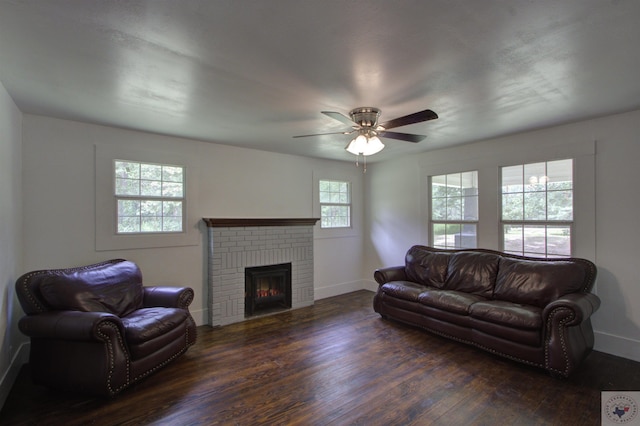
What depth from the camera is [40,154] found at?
3246 millimetres

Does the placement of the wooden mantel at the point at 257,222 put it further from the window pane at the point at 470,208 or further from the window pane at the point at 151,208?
the window pane at the point at 470,208

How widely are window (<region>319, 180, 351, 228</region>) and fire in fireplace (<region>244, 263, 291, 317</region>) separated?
1214 mm

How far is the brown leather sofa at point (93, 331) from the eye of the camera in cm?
241

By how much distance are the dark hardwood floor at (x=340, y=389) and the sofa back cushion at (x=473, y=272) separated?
31.3 inches

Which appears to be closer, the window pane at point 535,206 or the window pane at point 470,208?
the window pane at point 535,206

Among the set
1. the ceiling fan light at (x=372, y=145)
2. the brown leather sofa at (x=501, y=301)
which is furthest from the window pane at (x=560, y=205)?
the ceiling fan light at (x=372, y=145)

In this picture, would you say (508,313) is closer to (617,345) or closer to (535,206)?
(617,345)

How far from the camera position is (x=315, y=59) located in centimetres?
203

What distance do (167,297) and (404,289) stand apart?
2.89 m

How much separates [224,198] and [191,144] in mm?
869

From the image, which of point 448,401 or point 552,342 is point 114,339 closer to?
point 448,401

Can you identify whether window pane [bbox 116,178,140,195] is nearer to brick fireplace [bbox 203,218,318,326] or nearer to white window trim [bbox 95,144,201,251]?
white window trim [bbox 95,144,201,251]

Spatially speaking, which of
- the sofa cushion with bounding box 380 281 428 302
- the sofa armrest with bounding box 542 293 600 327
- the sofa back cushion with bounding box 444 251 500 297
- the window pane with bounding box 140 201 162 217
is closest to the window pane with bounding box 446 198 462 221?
the sofa back cushion with bounding box 444 251 500 297

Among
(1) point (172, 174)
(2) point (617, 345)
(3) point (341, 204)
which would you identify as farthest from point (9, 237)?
(2) point (617, 345)
